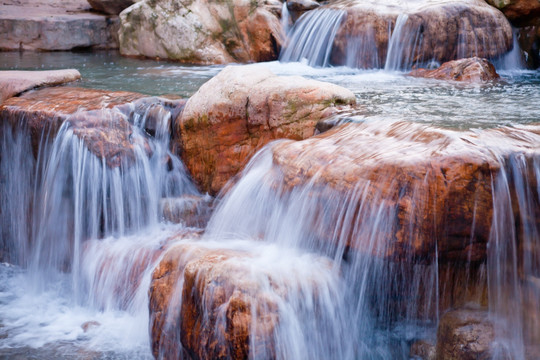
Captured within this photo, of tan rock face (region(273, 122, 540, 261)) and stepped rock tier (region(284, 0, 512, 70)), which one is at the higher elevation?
stepped rock tier (region(284, 0, 512, 70))

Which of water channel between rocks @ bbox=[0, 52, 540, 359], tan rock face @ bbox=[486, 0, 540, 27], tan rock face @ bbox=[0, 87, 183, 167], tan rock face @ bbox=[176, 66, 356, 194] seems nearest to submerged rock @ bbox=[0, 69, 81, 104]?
tan rock face @ bbox=[0, 87, 183, 167]

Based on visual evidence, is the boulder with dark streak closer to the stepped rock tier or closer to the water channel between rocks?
the water channel between rocks

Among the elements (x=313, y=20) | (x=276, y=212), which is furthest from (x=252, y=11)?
(x=276, y=212)

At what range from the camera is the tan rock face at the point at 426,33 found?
27.1 feet

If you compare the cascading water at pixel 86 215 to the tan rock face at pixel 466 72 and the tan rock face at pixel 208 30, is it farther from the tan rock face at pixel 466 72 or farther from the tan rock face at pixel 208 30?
the tan rock face at pixel 208 30

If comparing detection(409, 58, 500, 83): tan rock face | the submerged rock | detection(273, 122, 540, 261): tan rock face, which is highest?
detection(409, 58, 500, 83): tan rock face

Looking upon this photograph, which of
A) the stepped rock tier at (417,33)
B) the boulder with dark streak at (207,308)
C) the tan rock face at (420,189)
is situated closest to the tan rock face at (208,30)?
A: the stepped rock tier at (417,33)

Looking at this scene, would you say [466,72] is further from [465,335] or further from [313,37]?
[465,335]

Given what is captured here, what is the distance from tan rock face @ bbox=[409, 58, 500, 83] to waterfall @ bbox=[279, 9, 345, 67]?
6.18 feet

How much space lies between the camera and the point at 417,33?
8273mm

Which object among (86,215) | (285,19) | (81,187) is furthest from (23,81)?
(285,19)

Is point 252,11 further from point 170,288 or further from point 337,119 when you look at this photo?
point 170,288

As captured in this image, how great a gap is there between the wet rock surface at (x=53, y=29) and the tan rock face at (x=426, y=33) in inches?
231

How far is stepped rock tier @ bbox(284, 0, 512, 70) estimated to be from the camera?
8.26 meters
